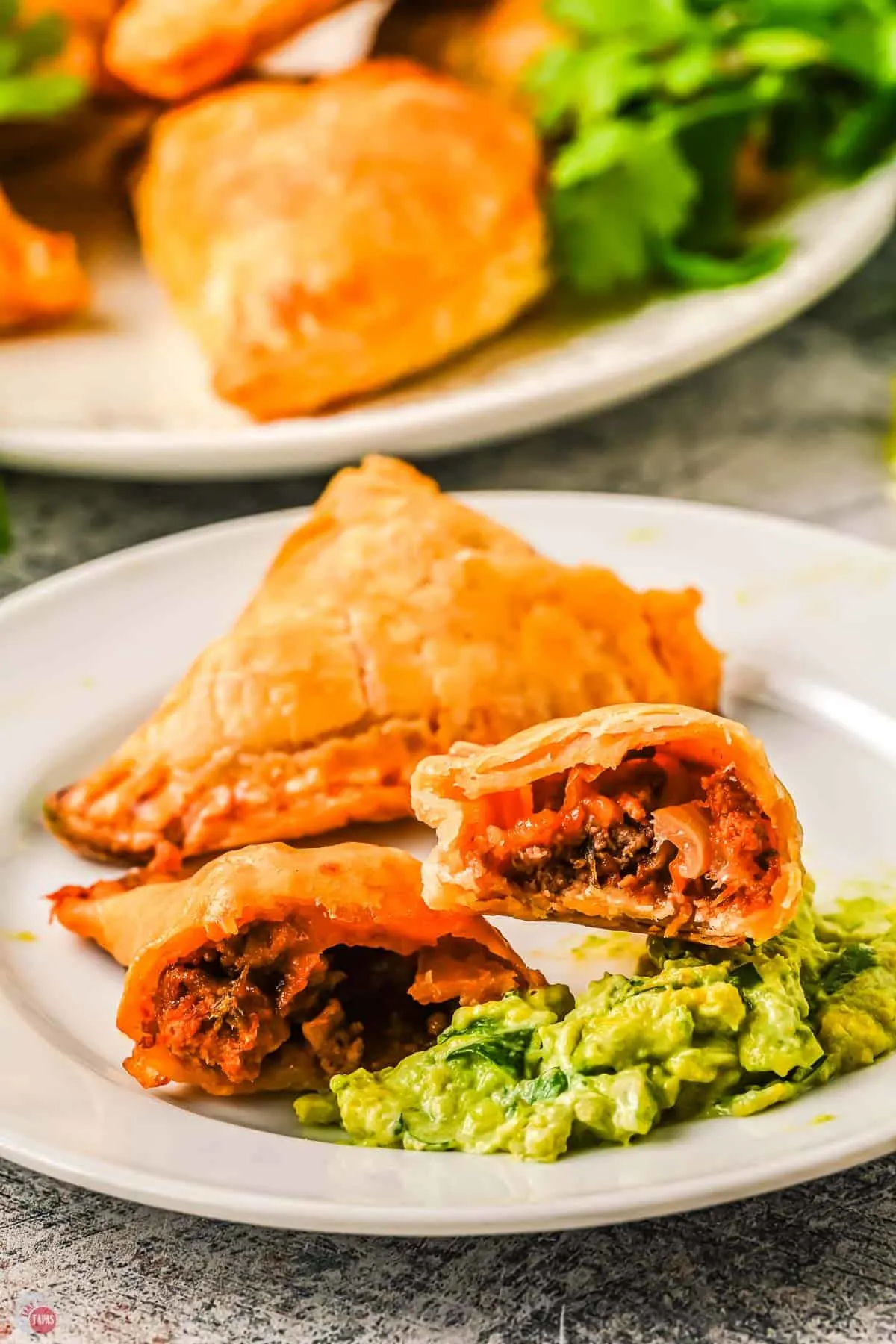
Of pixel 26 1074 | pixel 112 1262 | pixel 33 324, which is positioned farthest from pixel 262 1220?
pixel 33 324

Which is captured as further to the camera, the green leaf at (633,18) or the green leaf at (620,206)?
the green leaf at (633,18)

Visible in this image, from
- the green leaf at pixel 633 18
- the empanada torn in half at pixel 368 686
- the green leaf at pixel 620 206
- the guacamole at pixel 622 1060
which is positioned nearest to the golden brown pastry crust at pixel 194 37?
the green leaf at pixel 633 18

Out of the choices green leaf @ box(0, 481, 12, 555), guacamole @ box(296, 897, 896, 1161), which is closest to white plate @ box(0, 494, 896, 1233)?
guacamole @ box(296, 897, 896, 1161)

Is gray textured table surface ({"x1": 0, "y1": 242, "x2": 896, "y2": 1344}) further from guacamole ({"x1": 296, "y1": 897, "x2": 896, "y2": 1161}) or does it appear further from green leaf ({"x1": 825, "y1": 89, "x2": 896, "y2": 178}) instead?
green leaf ({"x1": 825, "y1": 89, "x2": 896, "y2": 178})

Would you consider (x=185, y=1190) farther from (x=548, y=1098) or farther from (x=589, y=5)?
(x=589, y=5)

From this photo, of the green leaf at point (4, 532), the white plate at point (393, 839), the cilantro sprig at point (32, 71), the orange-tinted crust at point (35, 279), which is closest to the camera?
the white plate at point (393, 839)

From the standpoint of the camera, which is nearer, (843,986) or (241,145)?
(843,986)

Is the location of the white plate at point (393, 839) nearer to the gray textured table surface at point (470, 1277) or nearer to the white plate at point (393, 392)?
the gray textured table surface at point (470, 1277)
